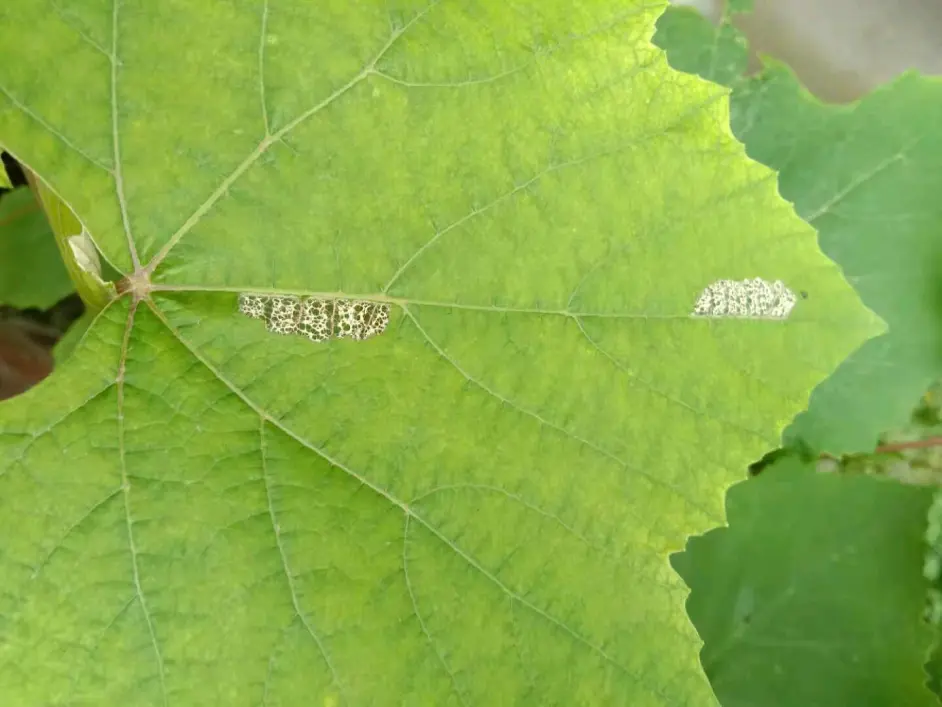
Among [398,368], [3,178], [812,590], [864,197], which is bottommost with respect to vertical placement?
[812,590]

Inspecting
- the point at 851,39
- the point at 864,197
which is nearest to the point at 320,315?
the point at 864,197

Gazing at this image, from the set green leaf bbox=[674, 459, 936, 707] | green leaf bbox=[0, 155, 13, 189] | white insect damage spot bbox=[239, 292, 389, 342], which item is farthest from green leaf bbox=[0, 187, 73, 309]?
green leaf bbox=[674, 459, 936, 707]

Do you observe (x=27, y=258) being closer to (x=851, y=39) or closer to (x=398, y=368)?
(x=398, y=368)

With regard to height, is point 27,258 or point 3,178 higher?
point 3,178

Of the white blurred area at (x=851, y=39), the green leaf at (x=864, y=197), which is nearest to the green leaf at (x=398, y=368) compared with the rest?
the green leaf at (x=864, y=197)

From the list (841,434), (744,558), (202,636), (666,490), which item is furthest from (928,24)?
(202,636)

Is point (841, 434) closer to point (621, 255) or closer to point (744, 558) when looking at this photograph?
point (744, 558)
